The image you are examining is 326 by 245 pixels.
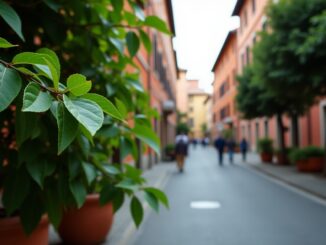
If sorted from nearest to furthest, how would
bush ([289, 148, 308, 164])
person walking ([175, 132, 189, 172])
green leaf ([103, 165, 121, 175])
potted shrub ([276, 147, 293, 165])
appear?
1. green leaf ([103, 165, 121, 175])
2. bush ([289, 148, 308, 164])
3. person walking ([175, 132, 189, 172])
4. potted shrub ([276, 147, 293, 165])

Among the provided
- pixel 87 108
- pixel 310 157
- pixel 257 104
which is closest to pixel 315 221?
pixel 87 108

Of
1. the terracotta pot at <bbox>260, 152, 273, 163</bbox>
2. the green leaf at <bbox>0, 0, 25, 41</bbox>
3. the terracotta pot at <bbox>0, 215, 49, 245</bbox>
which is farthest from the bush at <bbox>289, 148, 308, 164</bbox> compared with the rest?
the green leaf at <bbox>0, 0, 25, 41</bbox>

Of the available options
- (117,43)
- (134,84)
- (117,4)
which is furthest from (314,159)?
(117,4)

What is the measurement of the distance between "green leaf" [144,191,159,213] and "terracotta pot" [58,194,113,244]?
237 centimetres

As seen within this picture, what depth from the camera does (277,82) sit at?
1219cm

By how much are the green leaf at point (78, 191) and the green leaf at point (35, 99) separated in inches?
48.5

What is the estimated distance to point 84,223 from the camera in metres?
4.66

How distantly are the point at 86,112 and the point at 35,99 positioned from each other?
6.4 inches

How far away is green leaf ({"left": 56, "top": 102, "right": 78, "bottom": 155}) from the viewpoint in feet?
3.29

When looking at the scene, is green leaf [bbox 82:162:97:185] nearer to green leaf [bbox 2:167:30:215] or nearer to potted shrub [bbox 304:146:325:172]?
green leaf [bbox 2:167:30:215]

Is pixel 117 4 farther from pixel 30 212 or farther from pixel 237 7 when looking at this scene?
pixel 237 7

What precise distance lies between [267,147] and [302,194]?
11568 mm

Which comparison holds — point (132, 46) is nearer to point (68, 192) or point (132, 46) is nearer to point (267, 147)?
point (68, 192)

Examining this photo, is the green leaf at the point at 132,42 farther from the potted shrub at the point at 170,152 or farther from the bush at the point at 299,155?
the potted shrub at the point at 170,152
